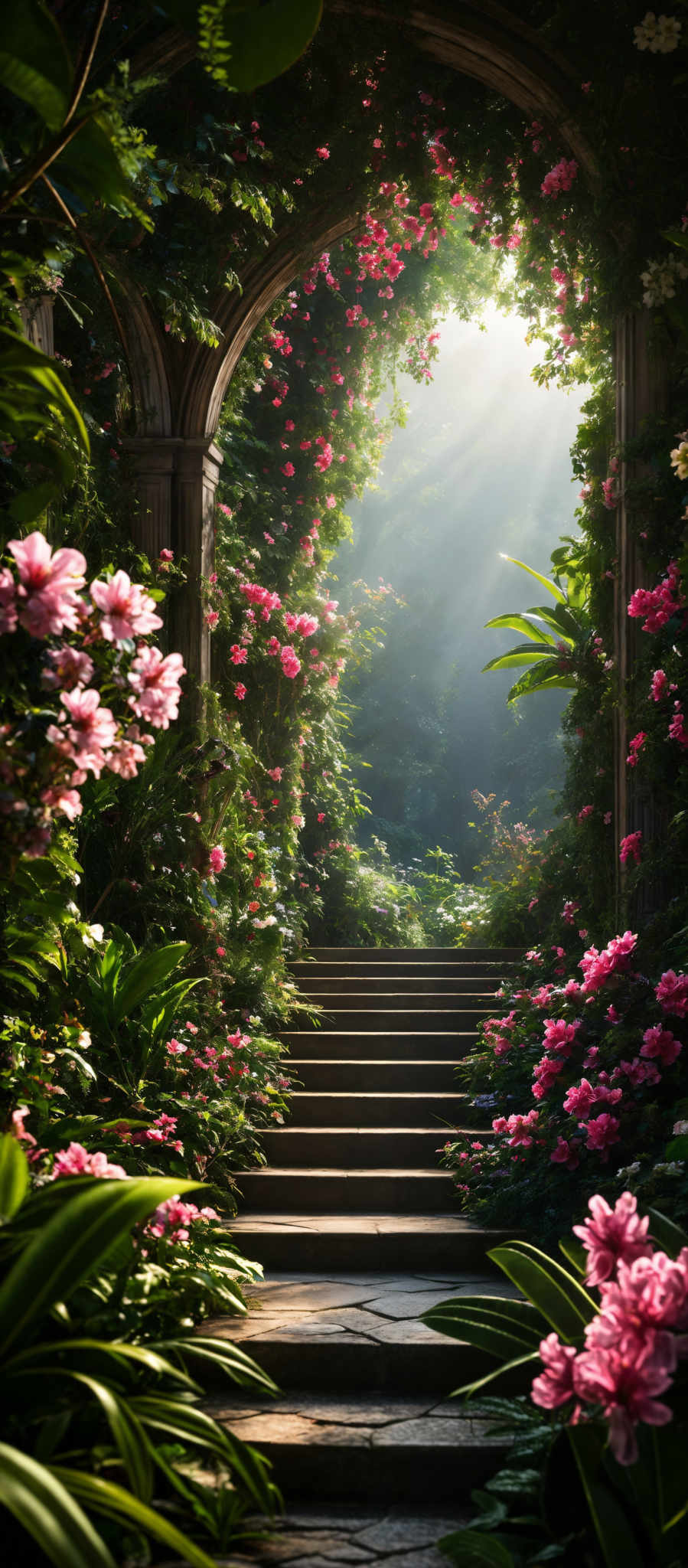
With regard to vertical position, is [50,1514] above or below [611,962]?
→ below

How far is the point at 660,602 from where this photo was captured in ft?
9.95

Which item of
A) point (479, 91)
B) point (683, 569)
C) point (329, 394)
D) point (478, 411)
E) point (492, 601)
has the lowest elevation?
point (683, 569)

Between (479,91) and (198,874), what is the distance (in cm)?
303

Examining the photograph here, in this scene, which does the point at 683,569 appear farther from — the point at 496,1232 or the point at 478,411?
the point at 478,411

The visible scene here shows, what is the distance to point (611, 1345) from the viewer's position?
4.51 ft

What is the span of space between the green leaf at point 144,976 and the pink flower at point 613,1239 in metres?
1.69

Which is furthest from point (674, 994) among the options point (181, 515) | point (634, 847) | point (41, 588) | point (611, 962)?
point (181, 515)

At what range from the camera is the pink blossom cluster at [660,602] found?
118 inches

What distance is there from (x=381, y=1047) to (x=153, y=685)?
3038 mm

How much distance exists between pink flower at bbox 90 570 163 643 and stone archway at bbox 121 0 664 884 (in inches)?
81.7

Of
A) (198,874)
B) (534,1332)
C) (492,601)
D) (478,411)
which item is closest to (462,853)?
(492,601)

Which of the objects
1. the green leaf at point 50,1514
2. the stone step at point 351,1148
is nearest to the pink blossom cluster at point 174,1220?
the green leaf at point 50,1514

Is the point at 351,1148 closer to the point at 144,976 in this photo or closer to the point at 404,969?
the point at 144,976

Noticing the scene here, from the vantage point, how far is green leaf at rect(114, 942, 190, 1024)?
9.93ft
